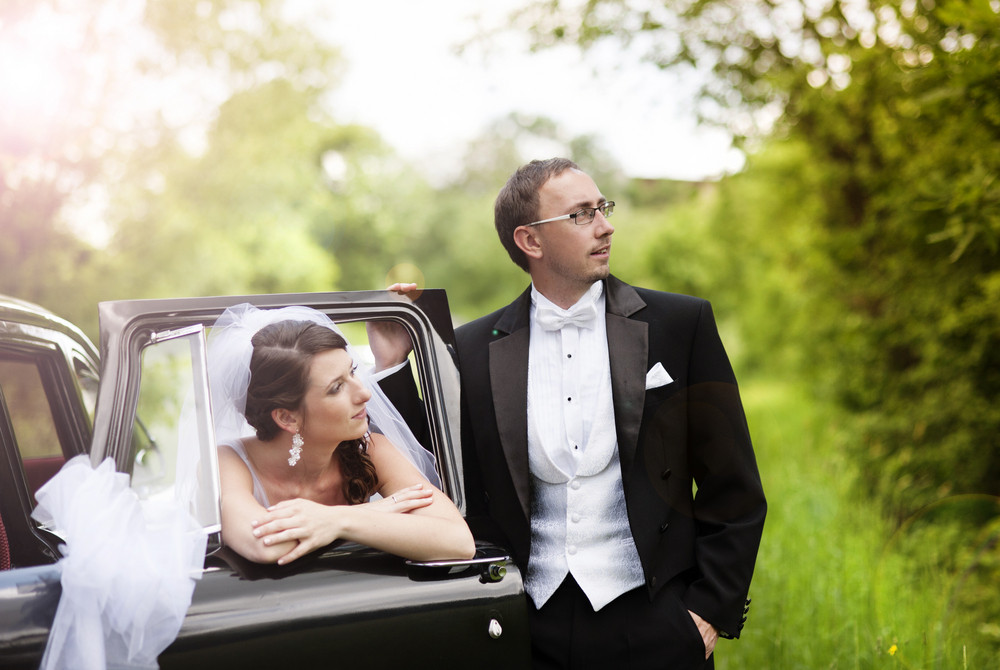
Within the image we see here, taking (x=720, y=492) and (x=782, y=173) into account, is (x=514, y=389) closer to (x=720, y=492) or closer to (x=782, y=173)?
(x=720, y=492)

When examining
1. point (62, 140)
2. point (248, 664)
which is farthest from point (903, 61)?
point (62, 140)

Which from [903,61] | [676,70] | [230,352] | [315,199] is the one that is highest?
[315,199]

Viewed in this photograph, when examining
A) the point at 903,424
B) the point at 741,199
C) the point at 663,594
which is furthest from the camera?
the point at 741,199

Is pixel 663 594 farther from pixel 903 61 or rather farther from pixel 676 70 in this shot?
pixel 676 70

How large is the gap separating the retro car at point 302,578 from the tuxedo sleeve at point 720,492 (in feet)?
2.18

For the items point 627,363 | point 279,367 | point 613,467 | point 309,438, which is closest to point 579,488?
point 613,467

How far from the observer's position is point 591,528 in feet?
8.41

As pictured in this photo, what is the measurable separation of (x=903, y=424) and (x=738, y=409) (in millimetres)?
5163

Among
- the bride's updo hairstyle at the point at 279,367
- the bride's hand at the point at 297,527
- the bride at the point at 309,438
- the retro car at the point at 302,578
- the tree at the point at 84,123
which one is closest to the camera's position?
the retro car at the point at 302,578

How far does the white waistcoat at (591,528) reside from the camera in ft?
8.35

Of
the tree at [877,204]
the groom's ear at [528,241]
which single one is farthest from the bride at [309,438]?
the tree at [877,204]

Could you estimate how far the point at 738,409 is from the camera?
8.43 ft

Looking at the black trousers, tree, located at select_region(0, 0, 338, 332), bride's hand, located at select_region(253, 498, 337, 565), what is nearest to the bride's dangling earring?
bride's hand, located at select_region(253, 498, 337, 565)

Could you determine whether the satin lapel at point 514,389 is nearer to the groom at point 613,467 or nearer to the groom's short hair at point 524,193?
A: the groom at point 613,467
